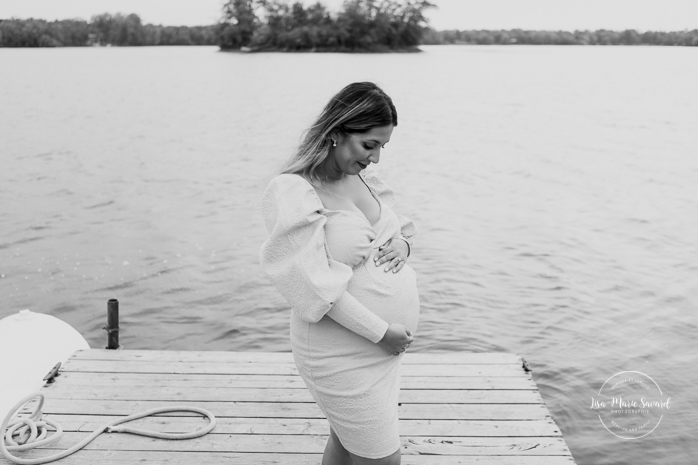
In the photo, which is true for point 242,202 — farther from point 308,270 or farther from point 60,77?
point 60,77

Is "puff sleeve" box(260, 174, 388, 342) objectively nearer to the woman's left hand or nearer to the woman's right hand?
the woman's right hand

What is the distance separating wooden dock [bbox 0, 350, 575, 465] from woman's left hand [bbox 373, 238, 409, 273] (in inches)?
52.8

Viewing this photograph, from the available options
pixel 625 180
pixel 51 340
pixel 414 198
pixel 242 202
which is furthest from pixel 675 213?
pixel 51 340

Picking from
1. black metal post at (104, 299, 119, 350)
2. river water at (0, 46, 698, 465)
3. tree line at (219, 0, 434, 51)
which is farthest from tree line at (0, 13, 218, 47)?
black metal post at (104, 299, 119, 350)

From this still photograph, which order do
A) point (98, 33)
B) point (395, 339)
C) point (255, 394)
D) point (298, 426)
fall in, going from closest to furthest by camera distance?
point (395, 339) → point (298, 426) → point (255, 394) → point (98, 33)

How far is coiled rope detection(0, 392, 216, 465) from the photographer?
143 inches

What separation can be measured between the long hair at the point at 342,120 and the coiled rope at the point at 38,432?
184 centimetres

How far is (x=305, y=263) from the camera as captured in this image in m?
2.54

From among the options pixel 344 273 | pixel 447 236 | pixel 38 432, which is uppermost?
pixel 344 273

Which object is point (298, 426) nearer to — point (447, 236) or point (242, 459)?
point (242, 459)

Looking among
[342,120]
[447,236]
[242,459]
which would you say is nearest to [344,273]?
[342,120]

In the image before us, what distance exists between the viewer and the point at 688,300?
9.42 m

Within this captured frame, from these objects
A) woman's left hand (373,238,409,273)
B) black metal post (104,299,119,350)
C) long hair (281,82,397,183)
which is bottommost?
Result: black metal post (104,299,119,350)

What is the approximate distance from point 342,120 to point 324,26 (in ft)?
338
